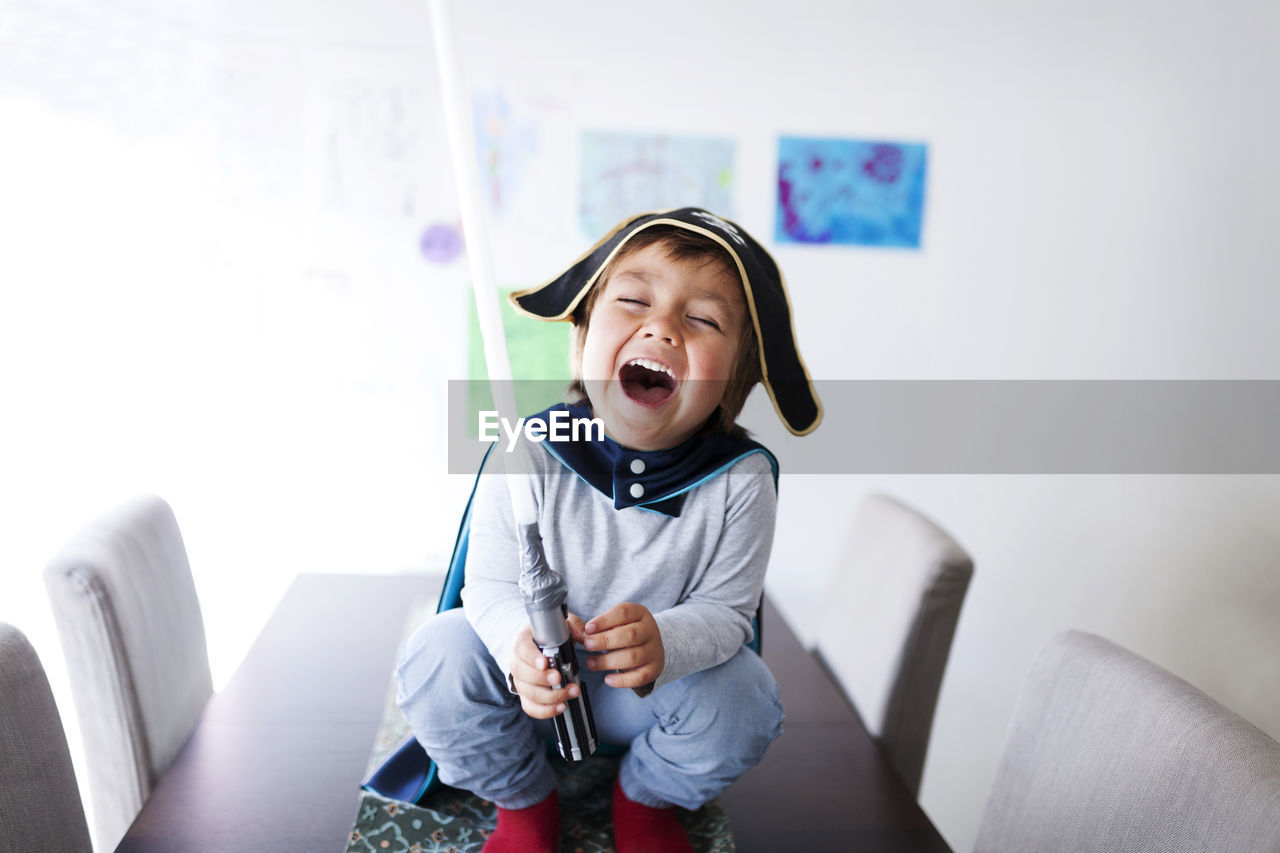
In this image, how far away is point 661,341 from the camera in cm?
65

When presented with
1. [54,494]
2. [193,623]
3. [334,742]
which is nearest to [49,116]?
[54,494]

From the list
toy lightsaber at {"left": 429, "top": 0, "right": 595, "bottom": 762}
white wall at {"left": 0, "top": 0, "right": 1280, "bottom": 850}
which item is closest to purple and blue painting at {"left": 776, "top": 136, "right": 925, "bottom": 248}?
A: white wall at {"left": 0, "top": 0, "right": 1280, "bottom": 850}

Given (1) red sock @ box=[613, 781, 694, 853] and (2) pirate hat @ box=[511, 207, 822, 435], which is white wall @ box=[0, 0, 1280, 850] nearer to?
(2) pirate hat @ box=[511, 207, 822, 435]

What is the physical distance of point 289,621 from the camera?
116 centimetres

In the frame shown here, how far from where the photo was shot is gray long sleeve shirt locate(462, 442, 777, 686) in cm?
70

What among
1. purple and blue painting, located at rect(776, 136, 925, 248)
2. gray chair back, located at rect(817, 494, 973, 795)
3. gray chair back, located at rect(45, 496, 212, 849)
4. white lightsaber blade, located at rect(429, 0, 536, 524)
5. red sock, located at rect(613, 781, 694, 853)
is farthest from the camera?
purple and blue painting, located at rect(776, 136, 925, 248)

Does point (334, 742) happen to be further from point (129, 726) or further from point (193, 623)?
point (193, 623)

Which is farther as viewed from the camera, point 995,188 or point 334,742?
point 995,188

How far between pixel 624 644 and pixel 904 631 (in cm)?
66

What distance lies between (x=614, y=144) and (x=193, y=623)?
3.98ft

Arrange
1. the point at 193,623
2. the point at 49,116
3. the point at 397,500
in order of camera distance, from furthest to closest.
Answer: the point at 397,500 → the point at 49,116 → the point at 193,623

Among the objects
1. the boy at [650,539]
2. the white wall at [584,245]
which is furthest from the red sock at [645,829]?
the white wall at [584,245]

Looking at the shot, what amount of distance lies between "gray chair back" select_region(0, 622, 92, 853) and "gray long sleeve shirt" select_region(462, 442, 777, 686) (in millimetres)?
328

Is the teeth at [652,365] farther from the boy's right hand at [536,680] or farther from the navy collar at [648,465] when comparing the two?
the boy's right hand at [536,680]
